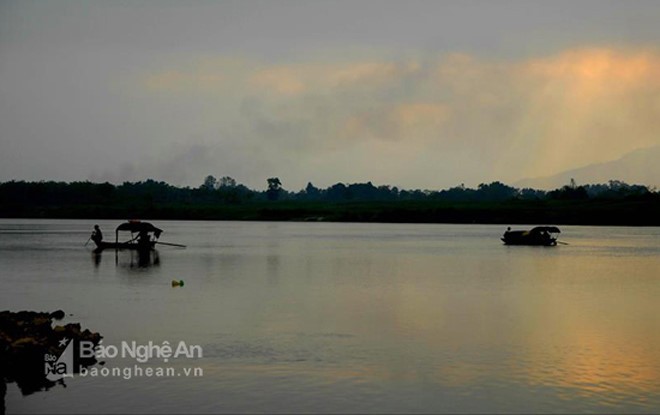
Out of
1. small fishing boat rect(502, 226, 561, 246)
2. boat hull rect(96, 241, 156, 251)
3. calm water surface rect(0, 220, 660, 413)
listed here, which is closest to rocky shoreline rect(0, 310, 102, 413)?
calm water surface rect(0, 220, 660, 413)

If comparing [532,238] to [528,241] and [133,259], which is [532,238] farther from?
[133,259]

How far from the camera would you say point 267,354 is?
25.0 m

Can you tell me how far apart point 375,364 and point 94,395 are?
8.01 metres

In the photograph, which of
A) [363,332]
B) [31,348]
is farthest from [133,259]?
[31,348]

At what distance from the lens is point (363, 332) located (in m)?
29.6

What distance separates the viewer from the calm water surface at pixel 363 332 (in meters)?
20.0

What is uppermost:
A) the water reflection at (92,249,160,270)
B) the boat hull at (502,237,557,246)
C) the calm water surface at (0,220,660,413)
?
the boat hull at (502,237,557,246)

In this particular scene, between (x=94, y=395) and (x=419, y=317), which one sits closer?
(x=94, y=395)

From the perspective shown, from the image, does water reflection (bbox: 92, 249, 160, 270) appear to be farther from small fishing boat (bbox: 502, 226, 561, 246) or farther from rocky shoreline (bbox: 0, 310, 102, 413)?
small fishing boat (bbox: 502, 226, 561, 246)

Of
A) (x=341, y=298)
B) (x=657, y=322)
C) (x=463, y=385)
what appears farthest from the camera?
(x=341, y=298)

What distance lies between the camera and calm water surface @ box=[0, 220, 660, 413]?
2002 centimetres

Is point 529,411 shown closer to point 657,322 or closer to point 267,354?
point 267,354

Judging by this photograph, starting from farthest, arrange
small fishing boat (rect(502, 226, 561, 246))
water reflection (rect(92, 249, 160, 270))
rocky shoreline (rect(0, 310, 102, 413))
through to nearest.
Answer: small fishing boat (rect(502, 226, 561, 246)) → water reflection (rect(92, 249, 160, 270)) → rocky shoreline (rect(0, 310, 102, 413))

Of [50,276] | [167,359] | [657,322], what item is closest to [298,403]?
[167,359]
